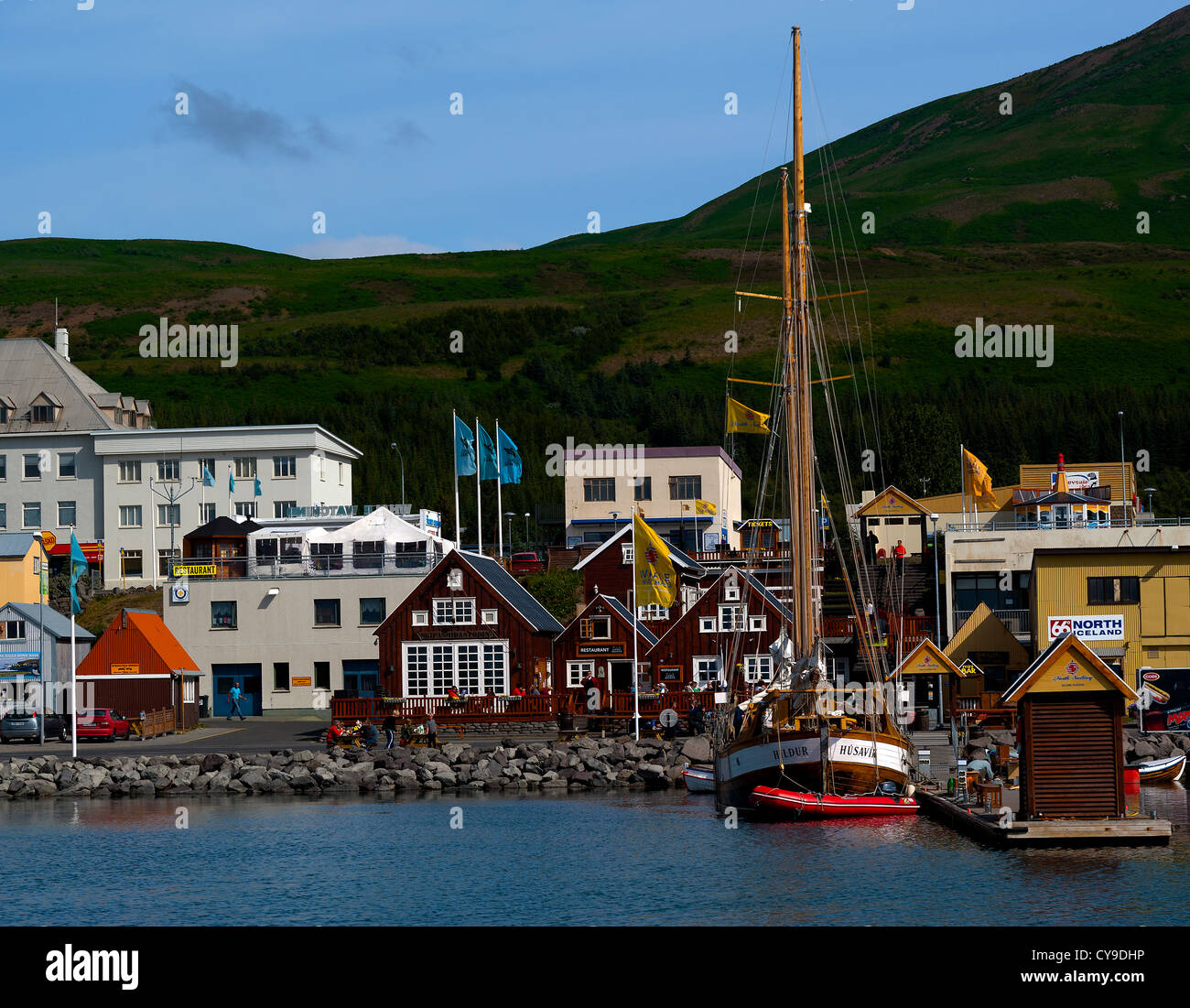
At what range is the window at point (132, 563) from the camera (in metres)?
102

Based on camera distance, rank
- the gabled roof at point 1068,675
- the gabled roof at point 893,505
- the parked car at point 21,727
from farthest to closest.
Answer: the gabled roof at point 893,505, the parked car at point 21,727, the gabled roof at point 1068,675

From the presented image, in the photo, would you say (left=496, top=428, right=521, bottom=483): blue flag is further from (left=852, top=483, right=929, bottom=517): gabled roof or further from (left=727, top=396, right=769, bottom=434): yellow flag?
(left=852, top=483, right=929, bottom=517): gabled roof

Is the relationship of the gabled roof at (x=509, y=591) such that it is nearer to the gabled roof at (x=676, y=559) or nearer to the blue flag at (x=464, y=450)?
the gabled roof at (x=676, y=559)

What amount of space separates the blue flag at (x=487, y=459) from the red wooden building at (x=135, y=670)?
17.6m

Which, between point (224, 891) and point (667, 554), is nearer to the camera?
point (224, 891)

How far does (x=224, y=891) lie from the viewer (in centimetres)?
3253

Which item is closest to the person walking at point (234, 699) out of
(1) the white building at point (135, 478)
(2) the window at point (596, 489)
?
(1) the white building at point (135, 478)

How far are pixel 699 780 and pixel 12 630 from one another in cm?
3530

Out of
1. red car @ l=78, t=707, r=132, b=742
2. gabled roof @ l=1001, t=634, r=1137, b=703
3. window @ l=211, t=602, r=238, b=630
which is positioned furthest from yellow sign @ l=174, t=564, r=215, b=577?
gabled roof @ l=1001, t=634, r=1137, b=703
